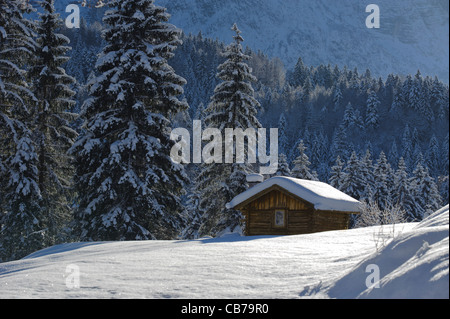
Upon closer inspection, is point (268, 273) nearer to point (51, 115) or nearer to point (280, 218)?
point (280, 218)

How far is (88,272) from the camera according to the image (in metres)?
7.82

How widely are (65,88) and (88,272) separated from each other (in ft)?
57.6

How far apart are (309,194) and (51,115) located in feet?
46.4

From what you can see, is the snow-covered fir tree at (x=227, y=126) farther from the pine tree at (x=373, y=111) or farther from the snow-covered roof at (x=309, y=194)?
the pine tree at (x=373, y=111)

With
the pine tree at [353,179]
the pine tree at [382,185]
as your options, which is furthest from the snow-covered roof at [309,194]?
the pine tree at [382,185]

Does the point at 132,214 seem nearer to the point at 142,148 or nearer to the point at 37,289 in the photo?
the point at 142,148

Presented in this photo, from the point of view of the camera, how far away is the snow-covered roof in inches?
A: 772

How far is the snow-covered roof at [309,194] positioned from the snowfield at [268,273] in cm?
1015

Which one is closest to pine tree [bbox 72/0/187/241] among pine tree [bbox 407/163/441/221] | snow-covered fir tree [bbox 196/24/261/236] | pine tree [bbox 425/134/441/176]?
snow-covered fir tree [bbox 196/24/261/236]

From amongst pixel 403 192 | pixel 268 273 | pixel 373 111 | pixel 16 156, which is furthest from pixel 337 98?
pixel 268 273

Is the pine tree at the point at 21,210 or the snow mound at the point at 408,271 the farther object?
the pine tree at the point at 21,210

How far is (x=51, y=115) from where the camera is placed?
23.4m

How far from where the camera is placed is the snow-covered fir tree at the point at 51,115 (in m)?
22.8
